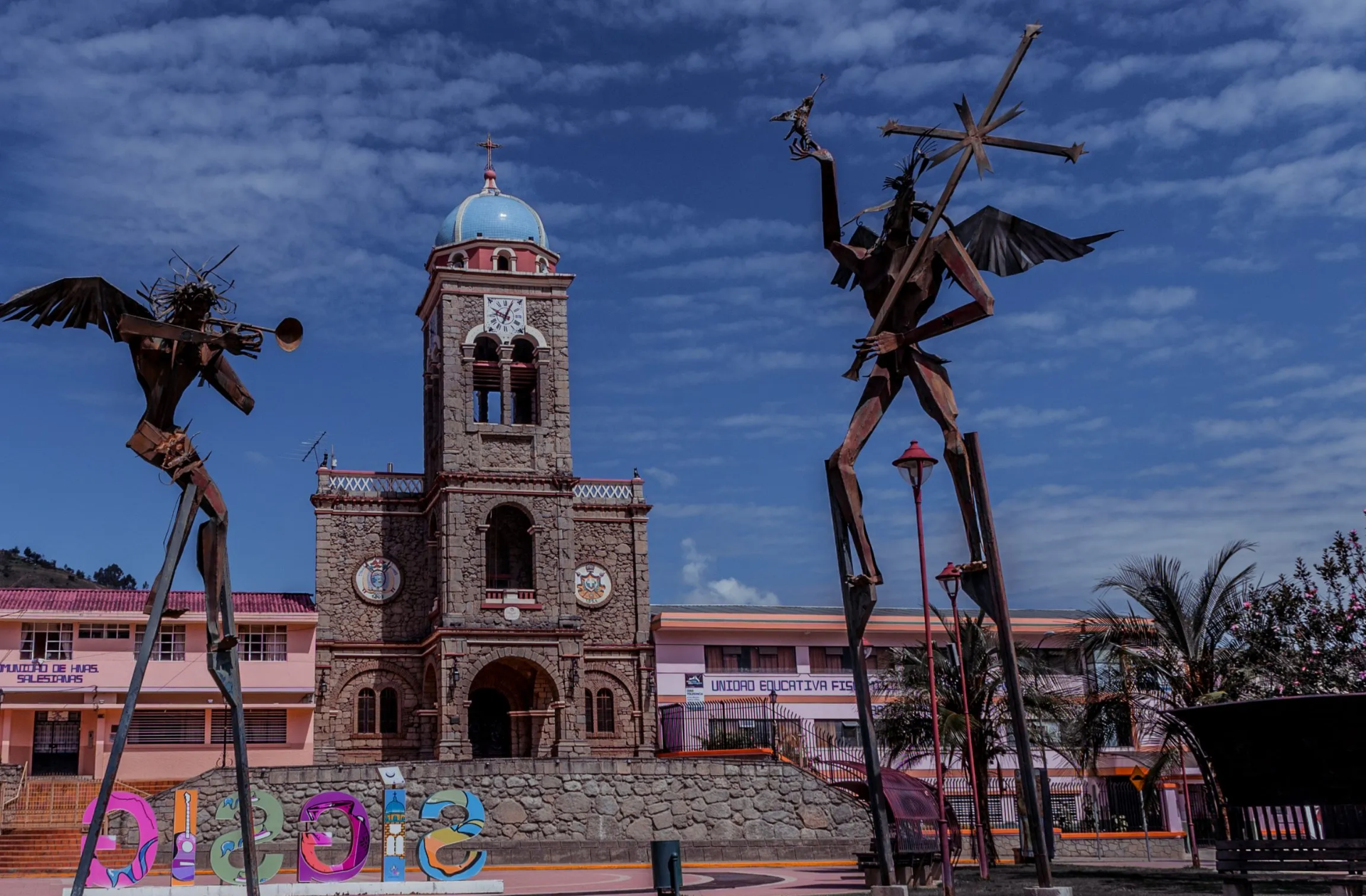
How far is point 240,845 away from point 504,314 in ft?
71.6

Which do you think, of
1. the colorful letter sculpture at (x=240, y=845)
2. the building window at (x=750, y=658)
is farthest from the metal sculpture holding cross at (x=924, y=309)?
the building window at (x=750, y=658)

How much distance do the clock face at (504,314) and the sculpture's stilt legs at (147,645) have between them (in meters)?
27.4

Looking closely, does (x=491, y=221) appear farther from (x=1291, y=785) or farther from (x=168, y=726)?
(x=1291, y=785)

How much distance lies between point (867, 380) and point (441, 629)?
89.5 feet

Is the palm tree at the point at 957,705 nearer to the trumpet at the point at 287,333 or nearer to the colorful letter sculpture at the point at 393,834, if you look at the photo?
the colorful letter sculpture at the point at 393,834

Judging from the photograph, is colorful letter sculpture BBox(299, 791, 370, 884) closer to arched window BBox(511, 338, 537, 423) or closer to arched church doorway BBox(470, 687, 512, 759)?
arched church doorway BBox(470, 687, 512, 759)

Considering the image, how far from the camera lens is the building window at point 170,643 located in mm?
35594

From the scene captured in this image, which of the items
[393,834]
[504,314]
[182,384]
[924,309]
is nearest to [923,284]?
[924,309]

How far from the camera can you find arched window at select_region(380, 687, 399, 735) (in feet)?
123

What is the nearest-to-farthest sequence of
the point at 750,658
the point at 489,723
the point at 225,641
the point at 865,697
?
the point at 865,697 < the point at 225,641 < the point at 489,723 < the point at 750,658

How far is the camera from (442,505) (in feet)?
121

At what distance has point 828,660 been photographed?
42.2m

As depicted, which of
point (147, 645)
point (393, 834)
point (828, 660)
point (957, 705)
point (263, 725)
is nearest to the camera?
point (147, 645)

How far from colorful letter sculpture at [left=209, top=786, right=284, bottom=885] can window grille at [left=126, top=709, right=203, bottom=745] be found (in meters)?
13.9
